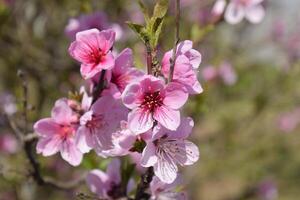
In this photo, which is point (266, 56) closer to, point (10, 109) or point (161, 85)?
point (10, 109)

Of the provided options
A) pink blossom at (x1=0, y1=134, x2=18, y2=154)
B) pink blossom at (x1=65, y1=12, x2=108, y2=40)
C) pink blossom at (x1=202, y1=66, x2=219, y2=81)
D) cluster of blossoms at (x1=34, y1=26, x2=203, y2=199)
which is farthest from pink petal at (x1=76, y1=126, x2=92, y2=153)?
pink blossom at (x1=0, y1=134, x2=18, y2=154)

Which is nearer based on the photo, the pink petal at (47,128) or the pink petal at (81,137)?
the pink petal at (81,137)

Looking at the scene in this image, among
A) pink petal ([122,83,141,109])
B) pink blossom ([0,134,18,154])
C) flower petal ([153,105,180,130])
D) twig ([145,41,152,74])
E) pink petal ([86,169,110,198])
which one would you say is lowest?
pink blossom ([0,134,18,154])

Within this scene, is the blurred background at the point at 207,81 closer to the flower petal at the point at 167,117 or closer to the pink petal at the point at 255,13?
the pink petal at the point at 255,13

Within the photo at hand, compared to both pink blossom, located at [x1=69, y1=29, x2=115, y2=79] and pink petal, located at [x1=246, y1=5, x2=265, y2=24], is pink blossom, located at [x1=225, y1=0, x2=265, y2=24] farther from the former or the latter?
pink blossom, located at [x1=69, y1=29, x2=115, y2=79]

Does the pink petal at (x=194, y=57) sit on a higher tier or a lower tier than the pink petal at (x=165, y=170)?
higher

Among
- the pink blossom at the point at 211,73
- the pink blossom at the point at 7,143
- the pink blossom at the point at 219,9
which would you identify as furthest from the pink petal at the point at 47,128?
the pink blossom at the point at 7,143

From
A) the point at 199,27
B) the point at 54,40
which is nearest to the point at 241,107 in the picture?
the point at 54,40
